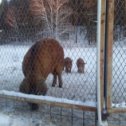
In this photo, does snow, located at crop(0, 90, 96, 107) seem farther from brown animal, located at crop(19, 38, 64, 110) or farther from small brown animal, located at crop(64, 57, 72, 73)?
small brown animal, located at crop(64, 57, 72, 73)

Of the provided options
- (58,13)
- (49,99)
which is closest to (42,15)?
(58,13)

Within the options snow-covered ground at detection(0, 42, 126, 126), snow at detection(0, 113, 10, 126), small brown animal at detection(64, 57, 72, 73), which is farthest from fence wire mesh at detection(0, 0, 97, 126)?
small brown animal at detection(64, 57, 72, 73)

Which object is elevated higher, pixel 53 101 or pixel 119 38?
pixel 119 38

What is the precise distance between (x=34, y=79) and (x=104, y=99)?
1741 mm

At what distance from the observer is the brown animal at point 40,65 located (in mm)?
5633

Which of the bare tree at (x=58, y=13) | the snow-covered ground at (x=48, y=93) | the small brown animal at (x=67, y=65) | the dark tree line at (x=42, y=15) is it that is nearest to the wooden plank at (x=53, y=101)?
the snow-covered ground at (x=48, y=93)

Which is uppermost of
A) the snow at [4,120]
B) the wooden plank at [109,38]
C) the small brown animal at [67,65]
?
the wooden plank at [109,38]

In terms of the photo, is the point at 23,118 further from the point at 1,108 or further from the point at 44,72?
the point at 44,72

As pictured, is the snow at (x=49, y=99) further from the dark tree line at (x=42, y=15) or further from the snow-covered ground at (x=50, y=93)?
the dark tree line at (x=42, y=15)

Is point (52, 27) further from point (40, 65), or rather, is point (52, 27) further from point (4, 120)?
point (4, 120)

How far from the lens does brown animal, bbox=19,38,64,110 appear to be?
18.5ft

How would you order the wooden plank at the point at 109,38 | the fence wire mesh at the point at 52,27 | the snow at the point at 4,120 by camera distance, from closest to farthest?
the wooden plank at the point at 109,38, the snow at the point at 4,120, the fence wire mesh at the point at 52,27

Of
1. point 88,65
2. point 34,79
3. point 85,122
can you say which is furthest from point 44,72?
point 88,65

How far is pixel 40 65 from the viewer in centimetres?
621
